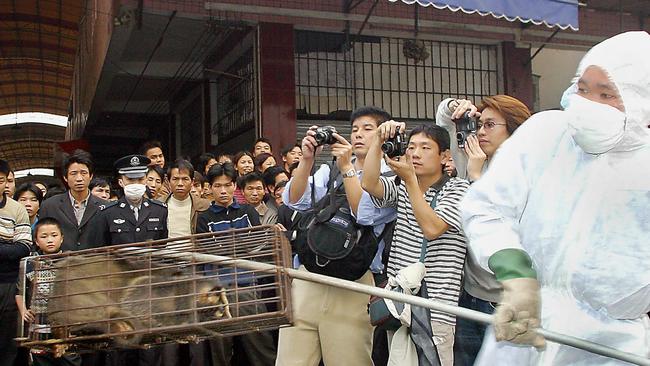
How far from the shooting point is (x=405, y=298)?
2.83 metres

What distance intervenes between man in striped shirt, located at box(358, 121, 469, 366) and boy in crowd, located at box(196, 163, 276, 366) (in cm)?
188

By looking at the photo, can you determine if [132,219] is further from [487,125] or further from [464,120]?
[487,125]

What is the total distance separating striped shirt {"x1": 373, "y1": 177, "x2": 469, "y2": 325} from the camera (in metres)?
4.08

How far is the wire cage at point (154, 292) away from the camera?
12.4 ft

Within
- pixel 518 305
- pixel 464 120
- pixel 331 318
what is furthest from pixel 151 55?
pixel 518 305

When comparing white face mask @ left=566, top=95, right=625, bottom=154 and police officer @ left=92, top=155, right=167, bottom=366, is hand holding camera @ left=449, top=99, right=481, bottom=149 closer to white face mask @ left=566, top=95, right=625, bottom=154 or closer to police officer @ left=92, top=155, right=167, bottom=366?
white face mask @ left=566, top=95, right=625, bottom=154

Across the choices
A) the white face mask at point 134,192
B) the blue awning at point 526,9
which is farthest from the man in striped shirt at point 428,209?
the blue awning at point 526,9

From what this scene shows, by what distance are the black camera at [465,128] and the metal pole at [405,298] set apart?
126 centimetres

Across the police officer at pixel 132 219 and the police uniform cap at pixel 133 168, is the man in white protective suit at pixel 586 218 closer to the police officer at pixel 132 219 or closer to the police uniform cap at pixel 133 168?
the police officer at pixel 132 219

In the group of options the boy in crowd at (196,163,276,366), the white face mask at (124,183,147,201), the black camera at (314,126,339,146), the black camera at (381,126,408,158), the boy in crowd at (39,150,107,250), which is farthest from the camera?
the boy in crowd at (39,150,107,250)

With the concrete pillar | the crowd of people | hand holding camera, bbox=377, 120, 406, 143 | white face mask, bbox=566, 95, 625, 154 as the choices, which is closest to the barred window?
the concrete pillar

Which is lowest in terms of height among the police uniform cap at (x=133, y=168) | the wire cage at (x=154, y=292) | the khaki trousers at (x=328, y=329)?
the khaki trousers at (x=328, y=329)

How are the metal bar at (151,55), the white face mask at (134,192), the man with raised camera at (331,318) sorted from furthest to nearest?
the metal bar at (151,55) < the white face mask at (134,192) < the man with raised camera at (331,318)

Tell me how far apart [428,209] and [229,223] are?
2.42 metres
